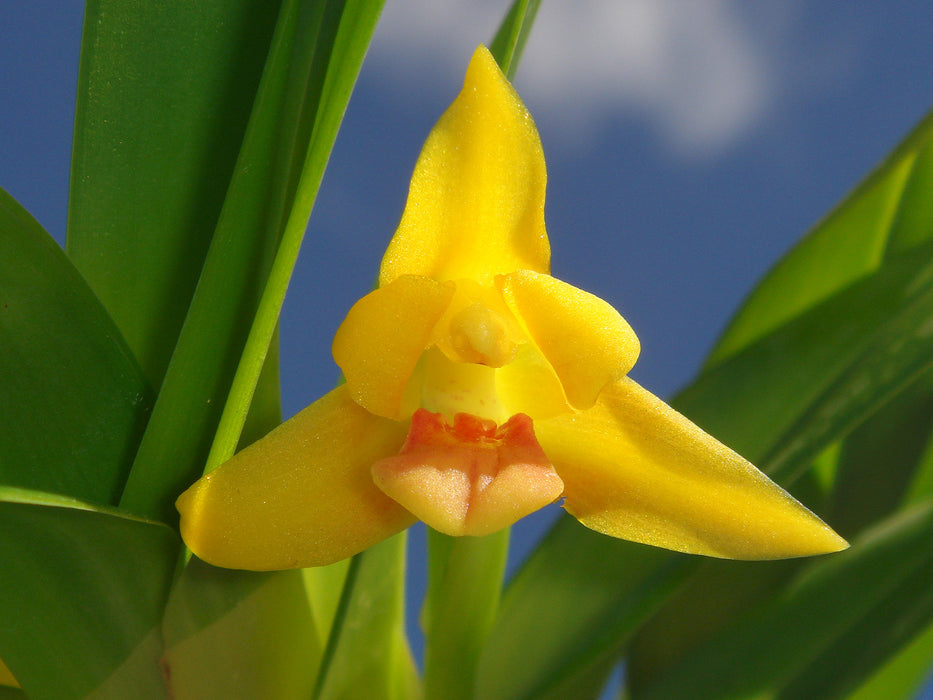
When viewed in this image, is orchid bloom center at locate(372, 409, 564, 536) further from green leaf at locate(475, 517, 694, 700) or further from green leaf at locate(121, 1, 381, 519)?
green leaf at locate(475, 517, 694, 700)

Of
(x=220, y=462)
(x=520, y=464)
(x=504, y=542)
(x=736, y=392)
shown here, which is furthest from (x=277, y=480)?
(x=736, y=392)

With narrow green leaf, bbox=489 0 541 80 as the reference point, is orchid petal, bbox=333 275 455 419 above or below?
below

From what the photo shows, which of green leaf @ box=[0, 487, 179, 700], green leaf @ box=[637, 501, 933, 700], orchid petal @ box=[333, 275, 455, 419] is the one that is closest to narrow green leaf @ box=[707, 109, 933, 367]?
green leaf @ box=[637, 501, 933, 700]

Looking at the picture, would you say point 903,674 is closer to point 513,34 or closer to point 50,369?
point 513,34

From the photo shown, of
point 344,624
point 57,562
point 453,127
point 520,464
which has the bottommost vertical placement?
point 344,624

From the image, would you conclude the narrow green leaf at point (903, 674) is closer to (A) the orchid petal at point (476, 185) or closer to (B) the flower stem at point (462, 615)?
(B) the flower stem at point (462, 615)

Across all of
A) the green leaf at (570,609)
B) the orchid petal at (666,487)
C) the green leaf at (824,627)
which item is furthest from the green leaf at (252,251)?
the green leaf at (824,627)

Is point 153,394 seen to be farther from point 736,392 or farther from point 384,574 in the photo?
point 736,392

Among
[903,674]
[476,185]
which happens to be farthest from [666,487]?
[903,674]
